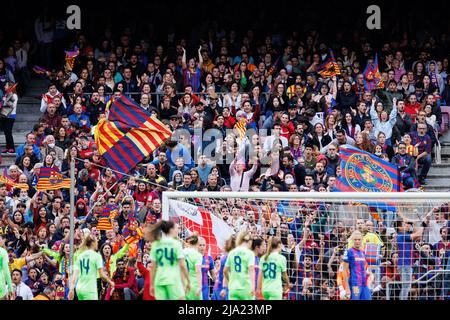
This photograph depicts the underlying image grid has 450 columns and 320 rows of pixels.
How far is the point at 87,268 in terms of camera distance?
60.4 feet

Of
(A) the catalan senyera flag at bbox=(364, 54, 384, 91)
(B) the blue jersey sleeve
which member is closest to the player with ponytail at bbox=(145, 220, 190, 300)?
(B) the blue jersey sleeve

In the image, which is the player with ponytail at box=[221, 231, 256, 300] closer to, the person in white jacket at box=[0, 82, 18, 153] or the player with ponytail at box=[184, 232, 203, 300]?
the player with ponytail at box=[184, 232, 203, 300]

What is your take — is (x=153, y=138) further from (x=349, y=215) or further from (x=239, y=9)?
(x=239, y=9)

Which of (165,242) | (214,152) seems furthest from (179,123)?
(165,242)

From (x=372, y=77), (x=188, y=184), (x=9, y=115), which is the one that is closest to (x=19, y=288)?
(x=188, y=184)

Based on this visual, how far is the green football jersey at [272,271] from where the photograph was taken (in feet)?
58.2

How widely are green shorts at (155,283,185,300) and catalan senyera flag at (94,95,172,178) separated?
199 inches

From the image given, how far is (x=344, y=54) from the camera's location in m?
26.9

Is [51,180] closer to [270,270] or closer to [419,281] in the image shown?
[270,270]

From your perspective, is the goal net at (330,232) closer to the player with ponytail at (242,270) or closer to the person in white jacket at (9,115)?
the player with ponytail at (242,270)

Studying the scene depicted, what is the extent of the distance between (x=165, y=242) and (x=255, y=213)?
3823mm

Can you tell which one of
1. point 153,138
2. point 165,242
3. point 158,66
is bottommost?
point 165,242

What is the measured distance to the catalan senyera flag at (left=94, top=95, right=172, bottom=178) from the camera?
21.8 metres

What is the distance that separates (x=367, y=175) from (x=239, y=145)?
309 cm
